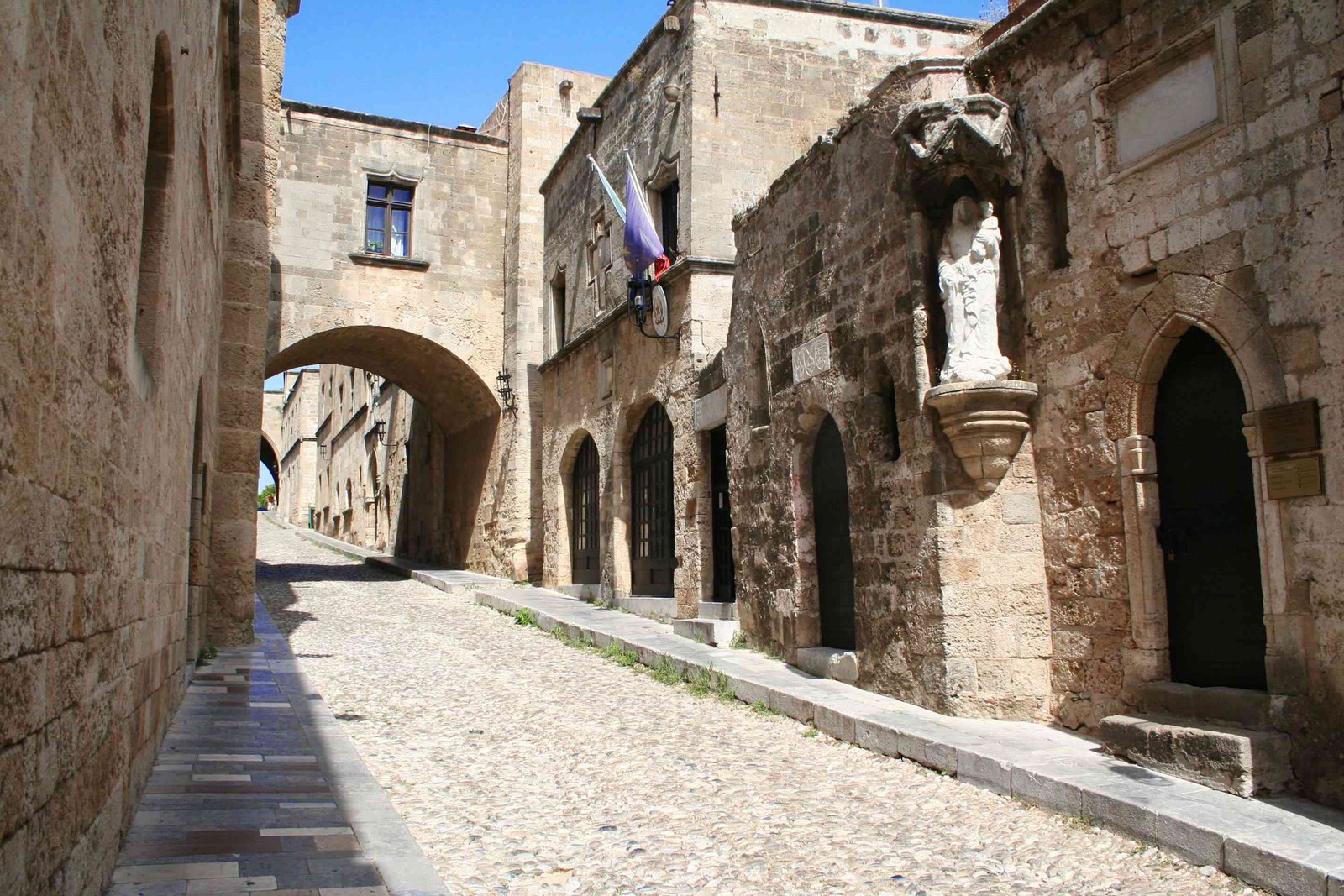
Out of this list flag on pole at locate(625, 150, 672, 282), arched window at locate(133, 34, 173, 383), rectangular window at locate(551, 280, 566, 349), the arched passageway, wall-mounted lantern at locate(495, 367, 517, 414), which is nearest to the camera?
arched window at locate(133, 34, 173, 383)

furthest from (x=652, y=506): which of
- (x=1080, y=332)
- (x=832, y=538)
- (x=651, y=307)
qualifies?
(x=1080, y=332)

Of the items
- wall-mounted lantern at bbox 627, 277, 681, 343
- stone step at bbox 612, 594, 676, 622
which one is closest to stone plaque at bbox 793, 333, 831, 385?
wall-mounted lantern at bbox 627, 277, 681, 343

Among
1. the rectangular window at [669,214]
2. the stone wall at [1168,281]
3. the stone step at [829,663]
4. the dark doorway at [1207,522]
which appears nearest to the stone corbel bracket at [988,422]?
the stone wall at [1168,281]

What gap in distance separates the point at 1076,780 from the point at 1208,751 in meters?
0.54

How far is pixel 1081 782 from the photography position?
171 inches

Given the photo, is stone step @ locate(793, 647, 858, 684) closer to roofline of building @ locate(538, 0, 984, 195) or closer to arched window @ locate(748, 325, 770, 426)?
arched window @ locate(748, 325, 770, 426)

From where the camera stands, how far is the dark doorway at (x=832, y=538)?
7.46m

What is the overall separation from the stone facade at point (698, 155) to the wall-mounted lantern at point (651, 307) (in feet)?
0.31

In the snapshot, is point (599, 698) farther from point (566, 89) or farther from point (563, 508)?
point (566, 89)

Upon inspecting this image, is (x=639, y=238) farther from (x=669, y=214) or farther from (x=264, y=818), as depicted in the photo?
(x=264, y=818)

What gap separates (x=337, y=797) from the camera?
4148 millimetres

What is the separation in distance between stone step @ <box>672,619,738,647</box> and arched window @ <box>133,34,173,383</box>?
6023 millimetres

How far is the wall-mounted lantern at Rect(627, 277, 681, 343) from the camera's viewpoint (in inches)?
440

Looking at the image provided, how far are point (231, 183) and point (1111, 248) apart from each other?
7.45m
